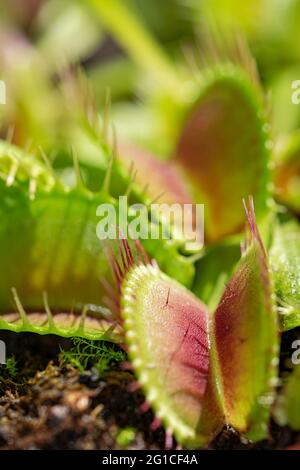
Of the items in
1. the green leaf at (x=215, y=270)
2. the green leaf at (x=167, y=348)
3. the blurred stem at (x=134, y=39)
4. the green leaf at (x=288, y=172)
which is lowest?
the green leaf at (x=167, y=348)

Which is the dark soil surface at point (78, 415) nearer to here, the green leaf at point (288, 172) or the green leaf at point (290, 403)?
the green leaf at point (290, 403)

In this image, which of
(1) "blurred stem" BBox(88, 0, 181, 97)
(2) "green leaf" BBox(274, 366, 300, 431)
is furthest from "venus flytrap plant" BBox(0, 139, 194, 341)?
(1) "blurred stem" BBox(88, 0, 181, 97)

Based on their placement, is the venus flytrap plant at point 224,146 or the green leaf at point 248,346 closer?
the green leaf at point 248,346

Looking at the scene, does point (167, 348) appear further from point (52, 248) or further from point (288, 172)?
point (288, 172)

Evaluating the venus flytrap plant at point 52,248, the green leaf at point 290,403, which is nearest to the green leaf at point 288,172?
the venus flytrap plant at point 52,248

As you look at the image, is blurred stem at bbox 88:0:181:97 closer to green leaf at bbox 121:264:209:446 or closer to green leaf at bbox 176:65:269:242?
green leaf at bbox 176:65:269:242

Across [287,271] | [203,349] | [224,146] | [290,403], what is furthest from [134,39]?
[290,403]
